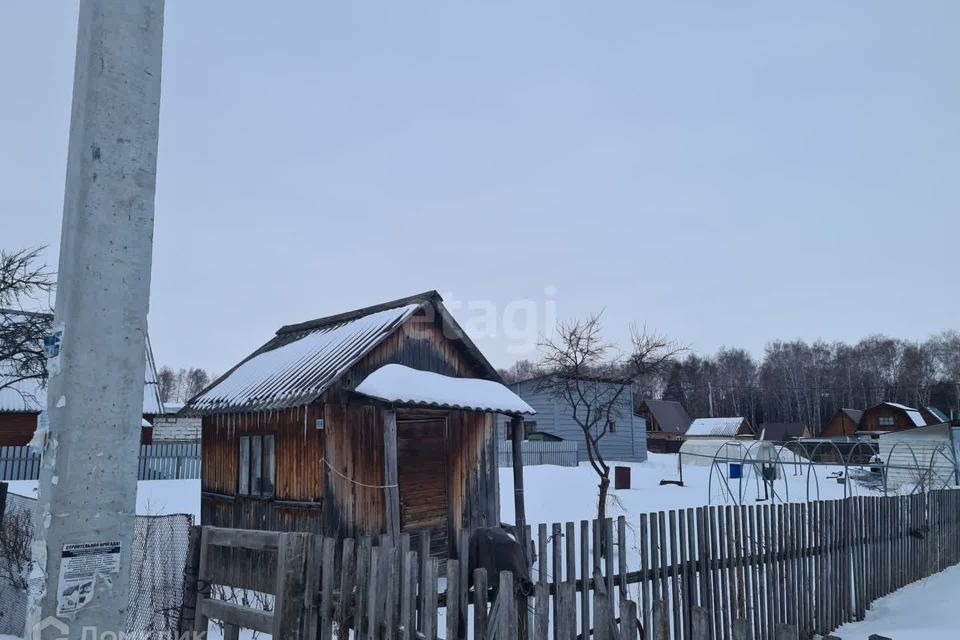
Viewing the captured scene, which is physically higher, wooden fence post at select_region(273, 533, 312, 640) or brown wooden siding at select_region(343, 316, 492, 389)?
brown wooden siding at select_region(343, 316, 492, 389)

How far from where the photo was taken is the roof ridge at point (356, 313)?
41.4 ft

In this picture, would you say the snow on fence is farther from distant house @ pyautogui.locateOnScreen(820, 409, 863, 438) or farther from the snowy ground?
distant house @ pyautogui.locateOnScreen(820, 409, 863, 438)

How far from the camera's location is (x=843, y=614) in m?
8.39

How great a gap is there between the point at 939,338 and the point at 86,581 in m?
117

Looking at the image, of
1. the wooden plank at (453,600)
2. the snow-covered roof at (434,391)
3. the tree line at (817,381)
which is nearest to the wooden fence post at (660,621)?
the wooden plank at (453,600)

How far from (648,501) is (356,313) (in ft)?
42.6

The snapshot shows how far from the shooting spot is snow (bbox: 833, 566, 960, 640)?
714 cm

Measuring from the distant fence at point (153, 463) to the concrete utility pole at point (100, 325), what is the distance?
23.7 m

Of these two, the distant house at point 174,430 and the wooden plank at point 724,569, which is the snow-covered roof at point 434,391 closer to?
the wooden plank at point 724,569

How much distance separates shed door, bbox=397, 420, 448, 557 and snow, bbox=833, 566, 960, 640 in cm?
651

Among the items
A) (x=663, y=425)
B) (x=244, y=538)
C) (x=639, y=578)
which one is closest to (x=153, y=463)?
(x=244, y=538)

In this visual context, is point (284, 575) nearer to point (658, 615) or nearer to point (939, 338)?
point (658, 615)

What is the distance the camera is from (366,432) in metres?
11.2

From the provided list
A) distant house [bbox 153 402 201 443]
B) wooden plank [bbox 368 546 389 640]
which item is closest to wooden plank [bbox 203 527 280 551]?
wooden plank [bbox 368 546 389 640]
